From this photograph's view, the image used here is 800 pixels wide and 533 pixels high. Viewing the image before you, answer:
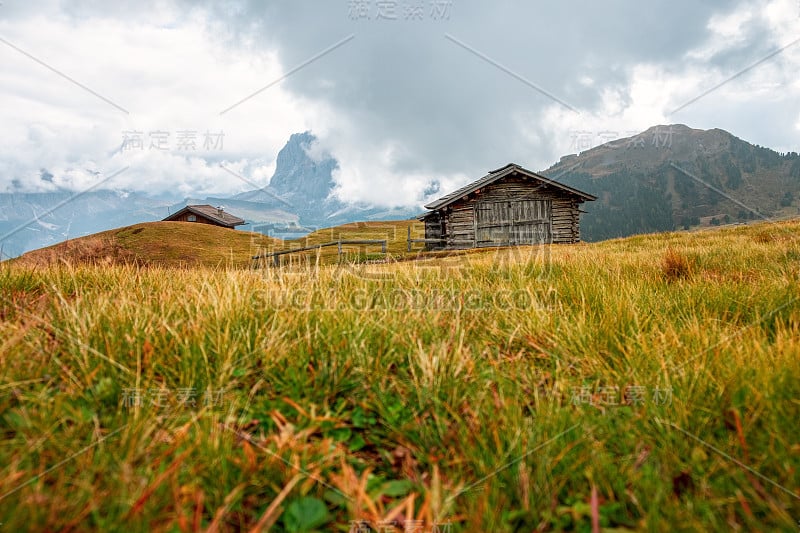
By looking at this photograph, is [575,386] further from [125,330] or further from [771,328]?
[125,330]

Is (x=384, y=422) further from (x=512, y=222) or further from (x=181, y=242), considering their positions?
(x=181, y=242)

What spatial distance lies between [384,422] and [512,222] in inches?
1104

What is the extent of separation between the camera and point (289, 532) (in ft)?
3.95

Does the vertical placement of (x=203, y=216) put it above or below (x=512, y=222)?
above

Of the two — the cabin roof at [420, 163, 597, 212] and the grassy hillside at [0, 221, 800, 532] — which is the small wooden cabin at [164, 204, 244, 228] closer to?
the cabin roof at [420, 163, 597, 212]

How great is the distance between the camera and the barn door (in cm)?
2831

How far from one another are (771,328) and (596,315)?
1140mm

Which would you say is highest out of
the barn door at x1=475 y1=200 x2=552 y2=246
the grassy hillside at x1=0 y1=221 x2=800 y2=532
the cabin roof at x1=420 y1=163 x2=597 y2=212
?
the cabin roof at x1=420 y1=163 x2=597 y2=212

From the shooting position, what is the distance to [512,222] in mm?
28234

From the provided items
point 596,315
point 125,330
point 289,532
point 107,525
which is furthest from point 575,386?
point 125,330

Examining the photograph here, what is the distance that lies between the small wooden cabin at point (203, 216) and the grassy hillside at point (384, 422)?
231 ft

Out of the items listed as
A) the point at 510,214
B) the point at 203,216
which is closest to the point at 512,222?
the point at 510,214

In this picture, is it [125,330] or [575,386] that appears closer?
[575,386]

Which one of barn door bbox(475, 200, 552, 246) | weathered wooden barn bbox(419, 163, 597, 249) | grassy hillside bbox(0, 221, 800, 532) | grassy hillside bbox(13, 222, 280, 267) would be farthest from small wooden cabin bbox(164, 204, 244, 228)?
grassy hillside bbox(0, 221, 800, 532)
